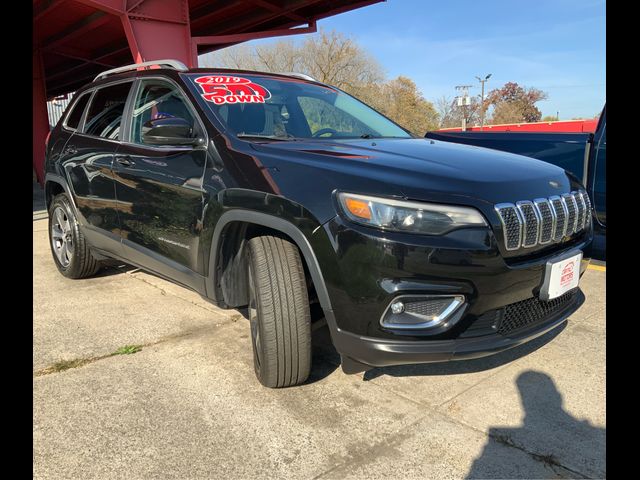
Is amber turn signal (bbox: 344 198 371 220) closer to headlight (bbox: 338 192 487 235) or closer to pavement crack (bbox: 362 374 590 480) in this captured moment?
headlight (bbox: 338 192 487 235)

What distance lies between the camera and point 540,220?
2.31 m

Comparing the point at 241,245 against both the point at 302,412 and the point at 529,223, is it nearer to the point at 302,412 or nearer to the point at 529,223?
the point at 302,412

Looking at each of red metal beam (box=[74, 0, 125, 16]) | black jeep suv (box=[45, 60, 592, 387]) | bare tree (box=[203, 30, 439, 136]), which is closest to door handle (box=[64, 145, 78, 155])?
black jeep suv (box=[45, 60, 592, 387])

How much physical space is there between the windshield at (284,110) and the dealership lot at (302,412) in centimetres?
140

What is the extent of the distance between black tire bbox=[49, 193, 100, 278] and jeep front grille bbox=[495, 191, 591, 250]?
359 cm

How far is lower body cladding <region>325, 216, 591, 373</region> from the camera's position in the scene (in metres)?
2.05

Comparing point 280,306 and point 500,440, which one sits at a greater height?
point 280,306

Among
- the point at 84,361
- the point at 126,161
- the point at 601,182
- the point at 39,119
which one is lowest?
the point at 84,361

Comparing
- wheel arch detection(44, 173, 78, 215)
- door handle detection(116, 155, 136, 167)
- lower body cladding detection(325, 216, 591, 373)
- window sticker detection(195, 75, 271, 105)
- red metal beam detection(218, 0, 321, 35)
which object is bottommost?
lower body cladding detection(325, 216, 591, 373)

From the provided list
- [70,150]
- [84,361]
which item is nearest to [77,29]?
[70,150]

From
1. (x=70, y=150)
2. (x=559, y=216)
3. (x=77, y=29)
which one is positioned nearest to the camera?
(x=559, y=216)

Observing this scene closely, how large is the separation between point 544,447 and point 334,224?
1.35 meters

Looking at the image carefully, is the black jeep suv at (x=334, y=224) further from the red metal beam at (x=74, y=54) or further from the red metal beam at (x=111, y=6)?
the red metal beam at (x=74, y=54)
